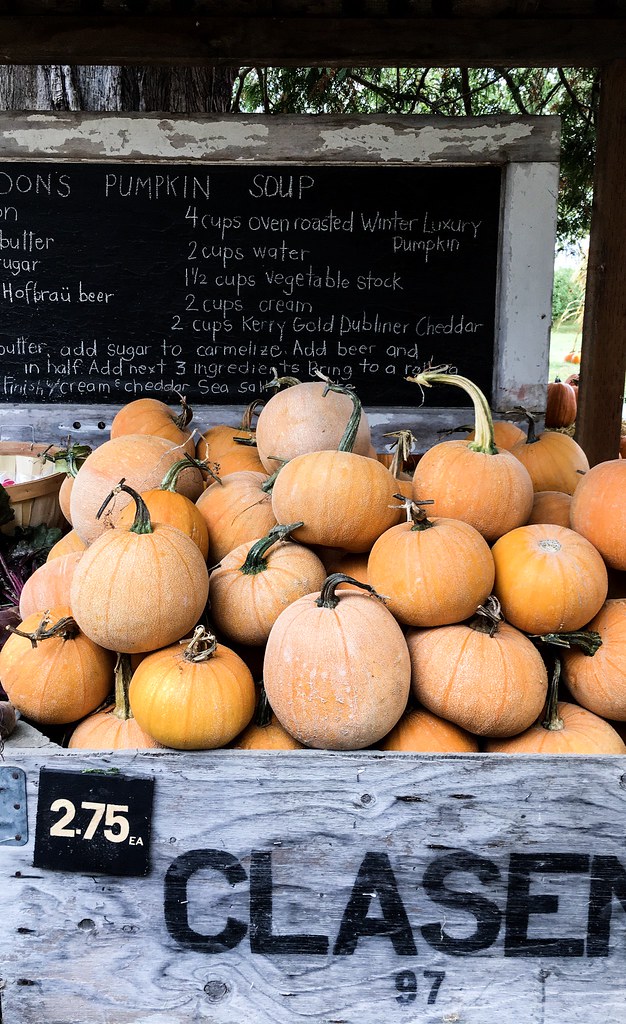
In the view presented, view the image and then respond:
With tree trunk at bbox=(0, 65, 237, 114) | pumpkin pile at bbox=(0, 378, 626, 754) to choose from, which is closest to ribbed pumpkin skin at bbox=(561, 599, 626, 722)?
pumpkin pile at bbox=(0, 378, 626, 754)

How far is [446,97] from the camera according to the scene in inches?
234

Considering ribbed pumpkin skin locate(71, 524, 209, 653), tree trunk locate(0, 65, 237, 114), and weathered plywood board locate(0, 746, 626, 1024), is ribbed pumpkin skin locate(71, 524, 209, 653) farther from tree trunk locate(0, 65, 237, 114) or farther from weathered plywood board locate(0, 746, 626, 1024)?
tree trunk locate(0, 65, 237, 114)

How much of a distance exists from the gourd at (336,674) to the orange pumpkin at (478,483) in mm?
387

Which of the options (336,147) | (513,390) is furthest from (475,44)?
(513,390)

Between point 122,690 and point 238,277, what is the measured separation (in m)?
2.85

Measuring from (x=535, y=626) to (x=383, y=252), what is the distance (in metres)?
2.80

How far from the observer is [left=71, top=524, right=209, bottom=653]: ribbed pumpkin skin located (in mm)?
1524

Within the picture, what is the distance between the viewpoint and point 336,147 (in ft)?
12.6

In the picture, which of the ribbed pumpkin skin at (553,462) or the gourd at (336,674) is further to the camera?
the ribbed pumpkin skin at (553,462)

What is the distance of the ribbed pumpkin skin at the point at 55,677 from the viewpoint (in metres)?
1.61

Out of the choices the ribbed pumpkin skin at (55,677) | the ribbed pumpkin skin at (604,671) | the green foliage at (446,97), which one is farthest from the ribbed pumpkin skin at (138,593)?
the green foliage at (446,97)

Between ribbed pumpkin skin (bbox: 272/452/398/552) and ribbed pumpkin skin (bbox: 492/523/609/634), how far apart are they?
0.92 feet

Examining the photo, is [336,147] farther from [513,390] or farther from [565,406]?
[565,406]

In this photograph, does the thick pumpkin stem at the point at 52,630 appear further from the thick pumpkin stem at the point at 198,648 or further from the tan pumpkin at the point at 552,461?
the tan pumpkin at the point at 552,461
